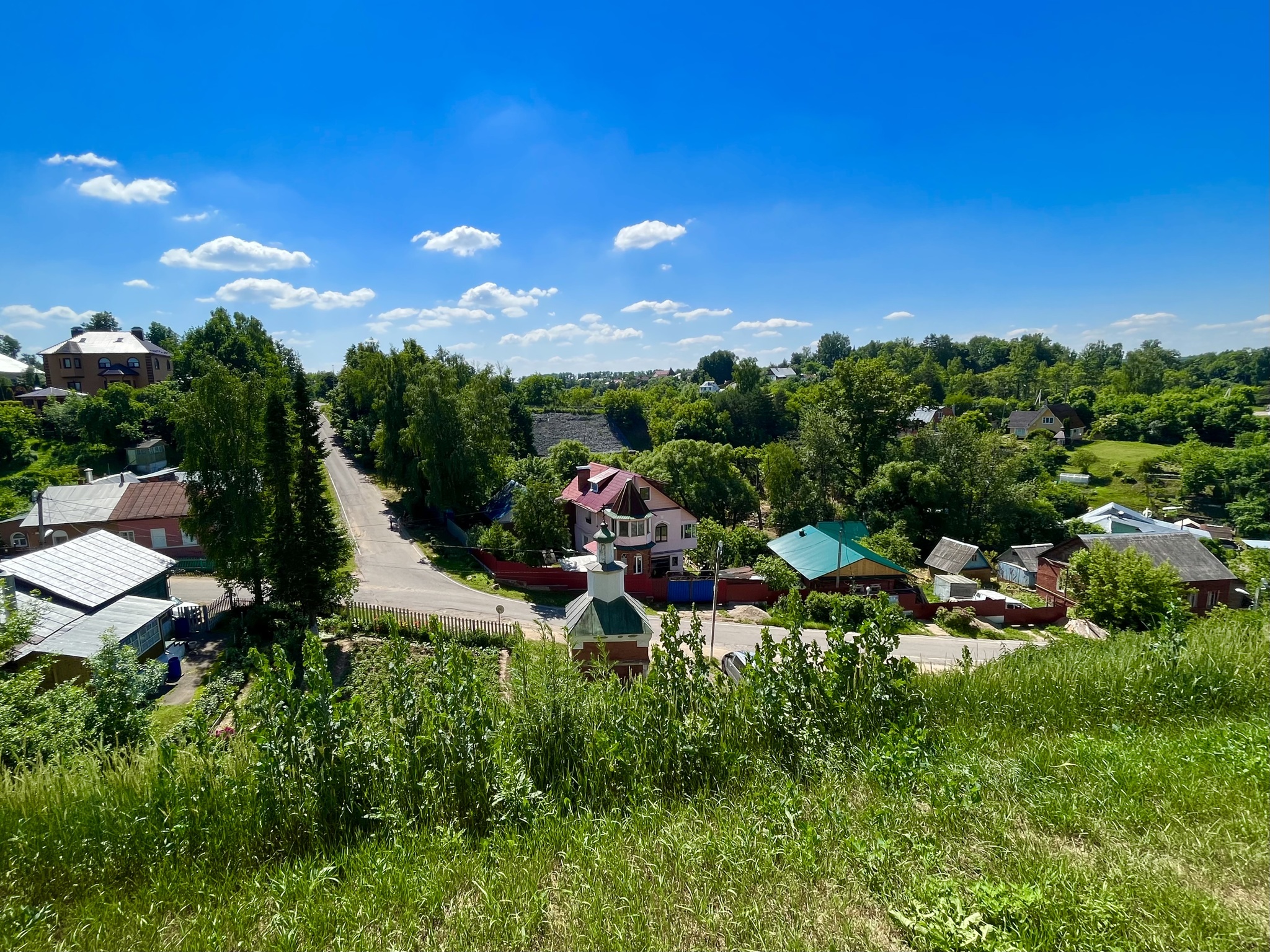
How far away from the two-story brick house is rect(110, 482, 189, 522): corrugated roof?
91.6 feet

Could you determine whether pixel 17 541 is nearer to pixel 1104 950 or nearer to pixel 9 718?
pixel 9 718

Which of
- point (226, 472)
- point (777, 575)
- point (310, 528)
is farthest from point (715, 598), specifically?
point (226, 472)

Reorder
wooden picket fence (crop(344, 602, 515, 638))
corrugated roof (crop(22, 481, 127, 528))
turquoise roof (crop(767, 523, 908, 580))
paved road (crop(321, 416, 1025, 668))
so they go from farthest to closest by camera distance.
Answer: turquoise roof (crop(767, 523, 908, 580)) → corrugated roof (crop(22, 481, 127, 528)) → paved road (crop(321, 416, 1025, 668)) → wooden picket fence (crop(344, 602, 515, 638))

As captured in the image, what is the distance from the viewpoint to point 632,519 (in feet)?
84.3

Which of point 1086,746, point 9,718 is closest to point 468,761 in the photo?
point 1086,746

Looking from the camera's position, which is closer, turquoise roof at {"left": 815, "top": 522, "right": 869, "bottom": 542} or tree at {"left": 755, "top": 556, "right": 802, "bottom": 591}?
tree at {"left": 755, "top": 556, "right": 802, "bottom": 591}

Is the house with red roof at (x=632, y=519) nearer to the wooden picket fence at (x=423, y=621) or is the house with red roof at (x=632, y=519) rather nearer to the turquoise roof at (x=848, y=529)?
the wooden picket fence at (x=423, y=621)

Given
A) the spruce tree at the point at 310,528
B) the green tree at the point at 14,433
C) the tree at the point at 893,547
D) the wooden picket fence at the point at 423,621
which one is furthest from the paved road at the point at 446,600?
the green tree at the point at 14,433

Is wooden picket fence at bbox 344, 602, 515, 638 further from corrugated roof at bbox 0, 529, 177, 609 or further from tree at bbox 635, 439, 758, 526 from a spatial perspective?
tree at bbox 635, 439, 758, 526

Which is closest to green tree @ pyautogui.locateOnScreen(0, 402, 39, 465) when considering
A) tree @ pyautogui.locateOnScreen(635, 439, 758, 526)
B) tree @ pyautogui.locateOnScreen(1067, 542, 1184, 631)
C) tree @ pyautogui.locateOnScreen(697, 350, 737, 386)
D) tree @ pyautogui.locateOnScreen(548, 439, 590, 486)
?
tree @ pyautogui.locateOnScreen(548, 439, 590, 486)

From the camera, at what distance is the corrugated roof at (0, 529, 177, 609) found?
16.3m

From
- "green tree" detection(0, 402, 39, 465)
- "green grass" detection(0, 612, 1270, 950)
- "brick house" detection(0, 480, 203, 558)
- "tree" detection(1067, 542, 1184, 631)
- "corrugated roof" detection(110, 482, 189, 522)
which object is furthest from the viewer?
"green tree" detection(0, 402, 39, 465)

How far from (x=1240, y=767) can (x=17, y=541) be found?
1464 inches

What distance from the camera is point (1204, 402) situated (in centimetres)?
6081
